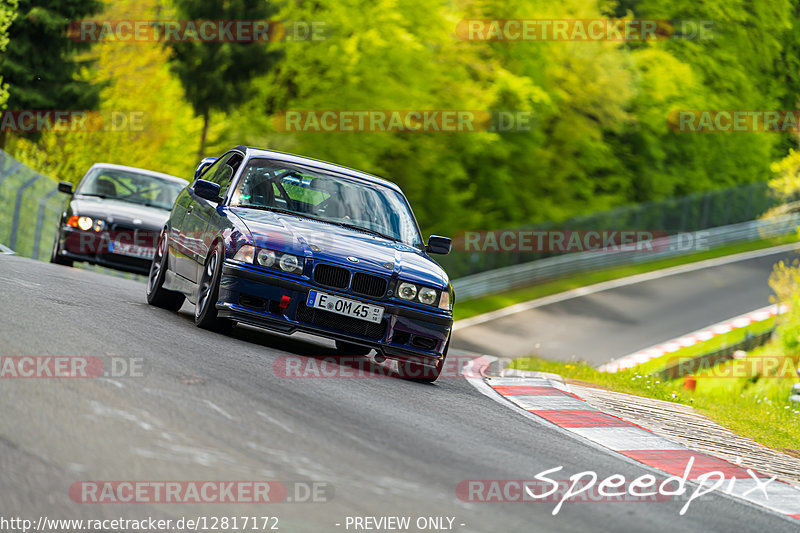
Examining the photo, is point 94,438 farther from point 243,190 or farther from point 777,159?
point 777,159

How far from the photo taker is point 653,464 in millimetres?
7242

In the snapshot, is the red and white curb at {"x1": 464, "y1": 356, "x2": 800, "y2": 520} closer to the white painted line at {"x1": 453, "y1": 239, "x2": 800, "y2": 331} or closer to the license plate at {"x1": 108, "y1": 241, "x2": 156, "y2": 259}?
the license plate at {"x1": 108, "y1": 241, "x2": 156, "y2": 259}

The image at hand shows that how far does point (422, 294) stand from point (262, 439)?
3670mm

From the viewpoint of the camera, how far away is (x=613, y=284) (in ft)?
137

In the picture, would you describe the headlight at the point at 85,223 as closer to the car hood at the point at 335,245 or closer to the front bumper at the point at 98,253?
the front bumper at the point at 98,253

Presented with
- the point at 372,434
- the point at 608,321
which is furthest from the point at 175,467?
the point at 608,321

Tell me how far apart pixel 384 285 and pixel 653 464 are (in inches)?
102

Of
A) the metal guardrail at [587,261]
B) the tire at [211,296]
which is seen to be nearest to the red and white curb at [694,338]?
the metal guardrail at [587,261]

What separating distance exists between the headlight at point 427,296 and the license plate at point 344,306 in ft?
1.23

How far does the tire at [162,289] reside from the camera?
11133 millimetres

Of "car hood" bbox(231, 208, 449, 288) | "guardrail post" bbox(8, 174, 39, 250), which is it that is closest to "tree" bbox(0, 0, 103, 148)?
"guardrail post" bbox(8, 174, 39, 250)

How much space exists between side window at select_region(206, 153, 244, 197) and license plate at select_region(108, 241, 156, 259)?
4911 millimetres

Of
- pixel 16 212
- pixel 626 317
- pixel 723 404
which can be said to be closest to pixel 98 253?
pixel 16 212

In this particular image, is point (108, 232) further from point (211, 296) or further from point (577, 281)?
point (577, 281)
